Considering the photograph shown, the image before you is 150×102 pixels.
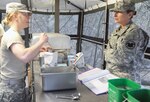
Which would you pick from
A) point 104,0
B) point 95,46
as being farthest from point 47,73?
point 95,46

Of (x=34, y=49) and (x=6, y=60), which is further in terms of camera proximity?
(x=6, y=60)

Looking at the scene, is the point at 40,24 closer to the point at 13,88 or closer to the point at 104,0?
the point at 104,0

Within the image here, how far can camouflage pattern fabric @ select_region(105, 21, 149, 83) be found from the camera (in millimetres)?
2132

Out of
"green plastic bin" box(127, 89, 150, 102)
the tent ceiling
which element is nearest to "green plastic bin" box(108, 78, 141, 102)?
"green plastic bin" box(127, 89, 150, 102)

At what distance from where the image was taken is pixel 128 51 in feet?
7.02

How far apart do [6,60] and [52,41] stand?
48.4 inches

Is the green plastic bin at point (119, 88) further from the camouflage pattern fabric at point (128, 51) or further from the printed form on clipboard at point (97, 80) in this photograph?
the camouflage pattern fabric at point (128, 51)

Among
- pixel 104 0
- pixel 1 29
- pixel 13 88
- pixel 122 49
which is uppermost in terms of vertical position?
pixel 104 0

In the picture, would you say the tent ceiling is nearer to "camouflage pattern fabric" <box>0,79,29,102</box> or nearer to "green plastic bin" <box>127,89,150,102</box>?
"camouflage pattern fabric" <box>0,79,29,102</box>

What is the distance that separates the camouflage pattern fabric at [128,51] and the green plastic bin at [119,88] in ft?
3.18

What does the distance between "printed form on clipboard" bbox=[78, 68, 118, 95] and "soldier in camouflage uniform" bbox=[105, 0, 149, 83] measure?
0.35 metres

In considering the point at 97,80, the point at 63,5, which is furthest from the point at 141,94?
the point at 63,5

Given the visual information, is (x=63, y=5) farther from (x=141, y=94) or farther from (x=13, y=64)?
(x=141, y=94)

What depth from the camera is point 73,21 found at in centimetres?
588
